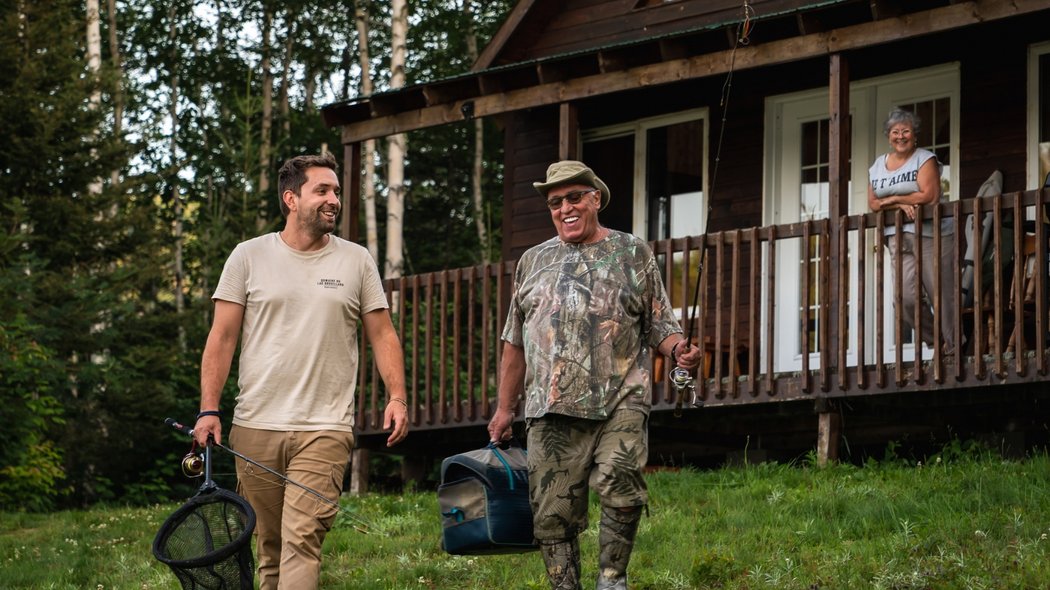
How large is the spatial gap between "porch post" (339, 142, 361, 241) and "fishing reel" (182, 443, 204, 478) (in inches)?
304

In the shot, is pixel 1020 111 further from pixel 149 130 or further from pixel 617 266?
pixel 149 130

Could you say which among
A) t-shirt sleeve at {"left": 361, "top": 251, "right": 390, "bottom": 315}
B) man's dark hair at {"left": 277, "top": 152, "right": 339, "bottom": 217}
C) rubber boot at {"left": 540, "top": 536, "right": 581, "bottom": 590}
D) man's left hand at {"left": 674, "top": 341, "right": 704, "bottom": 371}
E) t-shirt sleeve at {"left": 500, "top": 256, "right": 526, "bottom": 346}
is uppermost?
man's dark hair at {"left": 277, "top": 152, "right": 339, "bottom": 217}

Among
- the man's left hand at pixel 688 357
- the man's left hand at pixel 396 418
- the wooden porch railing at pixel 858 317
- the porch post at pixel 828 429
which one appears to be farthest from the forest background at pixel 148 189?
the man's left hand at pixel 688 357

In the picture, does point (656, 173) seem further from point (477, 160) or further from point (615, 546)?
point (477, 160)

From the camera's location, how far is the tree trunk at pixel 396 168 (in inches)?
897

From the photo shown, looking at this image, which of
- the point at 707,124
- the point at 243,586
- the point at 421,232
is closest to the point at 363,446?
the point at 707,124

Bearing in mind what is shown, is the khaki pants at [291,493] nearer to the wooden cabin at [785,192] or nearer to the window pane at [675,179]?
the wooden cabin at [785,192]

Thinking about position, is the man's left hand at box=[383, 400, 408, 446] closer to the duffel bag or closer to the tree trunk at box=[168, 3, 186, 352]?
the duffel bag

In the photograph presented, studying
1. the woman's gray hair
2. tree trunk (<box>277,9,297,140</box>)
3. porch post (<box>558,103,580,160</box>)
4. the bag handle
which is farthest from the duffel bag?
tree trunk (<box>277,9,297,140</box>)

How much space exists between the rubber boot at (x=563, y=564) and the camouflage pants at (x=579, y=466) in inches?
1.5

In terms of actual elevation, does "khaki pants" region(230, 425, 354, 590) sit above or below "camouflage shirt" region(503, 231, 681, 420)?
below

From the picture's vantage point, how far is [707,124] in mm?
15273

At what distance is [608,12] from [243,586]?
11.0 metres

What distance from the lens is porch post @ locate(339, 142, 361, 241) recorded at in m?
14.7
